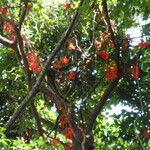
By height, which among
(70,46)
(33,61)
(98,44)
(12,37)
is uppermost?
(98,44)

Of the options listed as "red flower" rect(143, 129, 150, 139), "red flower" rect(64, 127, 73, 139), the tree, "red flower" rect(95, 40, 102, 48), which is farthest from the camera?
"red flower" rect(95, 40, 102, 48)

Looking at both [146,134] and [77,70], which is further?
[77,70]

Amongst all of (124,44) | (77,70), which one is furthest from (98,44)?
(77,70)

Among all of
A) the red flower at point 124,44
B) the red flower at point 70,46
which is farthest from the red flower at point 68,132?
the red flower at point 124,44

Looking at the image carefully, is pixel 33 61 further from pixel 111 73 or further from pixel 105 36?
pixel 105 36

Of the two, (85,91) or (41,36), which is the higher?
(41,36)

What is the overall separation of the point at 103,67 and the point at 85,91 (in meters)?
0.75

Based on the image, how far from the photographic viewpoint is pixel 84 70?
10.5 m

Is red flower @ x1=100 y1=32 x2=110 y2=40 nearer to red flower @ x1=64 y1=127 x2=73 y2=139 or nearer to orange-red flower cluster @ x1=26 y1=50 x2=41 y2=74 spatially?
orange-red flower cluster @ x1=26 y1=50 x2=41 y2=74

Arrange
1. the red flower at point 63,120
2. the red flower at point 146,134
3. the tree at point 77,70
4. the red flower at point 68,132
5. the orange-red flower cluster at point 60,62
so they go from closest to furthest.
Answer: the red flower at point 146,134, the tree at point 77,70, the red flower at point 68,132, the red flower at point 63,120, the orange-red flower cluster at point 60,62

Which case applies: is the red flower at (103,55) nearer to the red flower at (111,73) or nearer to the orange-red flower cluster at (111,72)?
the orange-red flower cluster at (111,72)

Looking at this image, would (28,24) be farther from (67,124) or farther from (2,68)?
(67,124)

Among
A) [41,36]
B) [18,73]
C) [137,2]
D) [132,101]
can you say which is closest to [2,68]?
[18,73]

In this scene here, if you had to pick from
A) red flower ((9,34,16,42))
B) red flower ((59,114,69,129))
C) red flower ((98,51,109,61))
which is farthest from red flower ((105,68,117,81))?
red flower ((9,34,16,42))
